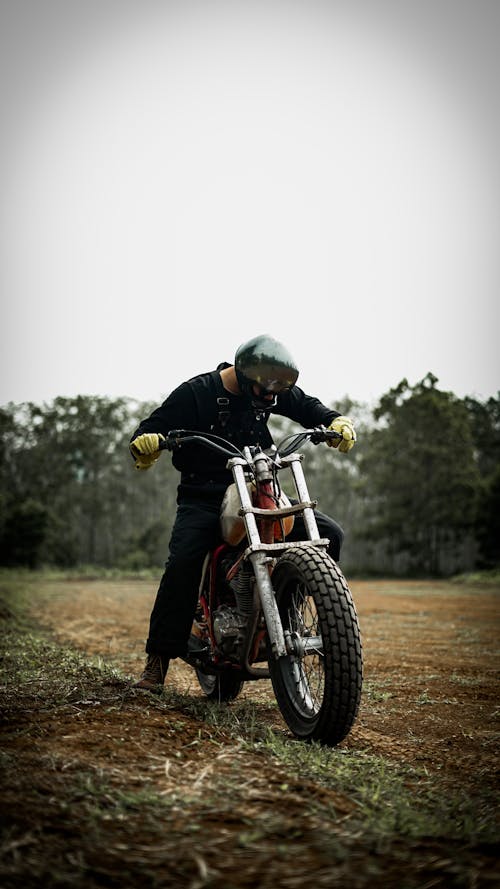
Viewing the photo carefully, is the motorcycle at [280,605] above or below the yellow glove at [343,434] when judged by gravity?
below

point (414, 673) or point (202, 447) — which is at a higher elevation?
point (202, 447)

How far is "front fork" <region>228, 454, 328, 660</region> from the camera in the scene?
290cm

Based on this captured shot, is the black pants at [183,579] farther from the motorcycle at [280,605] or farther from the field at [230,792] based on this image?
the field at [230,792]

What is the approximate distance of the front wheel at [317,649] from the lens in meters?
2.59

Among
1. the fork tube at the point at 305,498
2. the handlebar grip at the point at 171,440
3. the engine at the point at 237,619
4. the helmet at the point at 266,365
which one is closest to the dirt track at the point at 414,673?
the engine at the point at 237,619

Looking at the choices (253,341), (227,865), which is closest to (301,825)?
(227,865)

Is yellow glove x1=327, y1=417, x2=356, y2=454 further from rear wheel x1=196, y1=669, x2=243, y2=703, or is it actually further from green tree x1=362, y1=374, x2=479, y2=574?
green tree x1=362, y1=374, x2=479, y2=574

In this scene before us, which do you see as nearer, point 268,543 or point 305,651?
point 305,651

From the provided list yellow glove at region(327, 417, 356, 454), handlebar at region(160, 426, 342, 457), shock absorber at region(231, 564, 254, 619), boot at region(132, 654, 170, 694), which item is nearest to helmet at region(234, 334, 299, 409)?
handlebar at region(160, 426, 342, 457)

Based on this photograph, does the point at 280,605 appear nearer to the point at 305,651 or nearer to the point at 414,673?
the point at 305,651

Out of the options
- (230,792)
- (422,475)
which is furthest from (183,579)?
(422,475)

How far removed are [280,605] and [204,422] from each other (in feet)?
4.13

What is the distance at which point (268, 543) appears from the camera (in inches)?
126

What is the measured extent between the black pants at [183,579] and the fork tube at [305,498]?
25 cm
